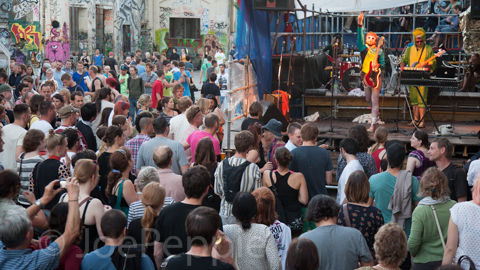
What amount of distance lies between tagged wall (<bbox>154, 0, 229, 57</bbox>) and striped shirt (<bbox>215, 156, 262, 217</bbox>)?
2598cm

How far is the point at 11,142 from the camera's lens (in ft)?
17.7

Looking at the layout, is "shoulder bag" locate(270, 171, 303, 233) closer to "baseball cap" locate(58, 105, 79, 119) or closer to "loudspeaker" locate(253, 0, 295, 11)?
"baseball cap" locate(58, 105, 79, 119)

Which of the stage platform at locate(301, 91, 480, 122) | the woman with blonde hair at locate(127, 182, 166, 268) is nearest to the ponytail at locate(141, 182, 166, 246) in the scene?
Result: the woman with blonde hair at locate(127, 182, 166, 268)

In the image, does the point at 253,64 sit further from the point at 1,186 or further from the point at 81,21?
the point at 81,21

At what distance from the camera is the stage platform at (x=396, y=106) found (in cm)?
1098

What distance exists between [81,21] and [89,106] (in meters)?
19.3

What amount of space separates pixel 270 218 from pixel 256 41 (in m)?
6.57

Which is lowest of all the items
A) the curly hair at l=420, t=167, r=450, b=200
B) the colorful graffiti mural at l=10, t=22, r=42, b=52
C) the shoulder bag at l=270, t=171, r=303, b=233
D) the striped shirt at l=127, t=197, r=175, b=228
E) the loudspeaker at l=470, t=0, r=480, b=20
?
the shoulder bag at l=270, t=171, r=303, b=233

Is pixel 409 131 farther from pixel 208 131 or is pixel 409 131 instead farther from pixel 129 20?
pixel 129 20

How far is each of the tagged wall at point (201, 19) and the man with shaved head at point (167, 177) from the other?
84.8ft

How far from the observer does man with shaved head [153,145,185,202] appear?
4309 mm

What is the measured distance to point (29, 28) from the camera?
1984cm

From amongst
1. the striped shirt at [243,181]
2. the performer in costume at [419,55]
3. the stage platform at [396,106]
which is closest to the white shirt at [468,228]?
the striped shirt at [243,181]

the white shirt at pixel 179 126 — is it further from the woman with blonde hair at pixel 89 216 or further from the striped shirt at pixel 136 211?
the woman with blonde hair at pixel 89 216
